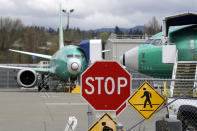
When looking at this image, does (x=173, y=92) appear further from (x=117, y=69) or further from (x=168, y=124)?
(x=117, y=69)

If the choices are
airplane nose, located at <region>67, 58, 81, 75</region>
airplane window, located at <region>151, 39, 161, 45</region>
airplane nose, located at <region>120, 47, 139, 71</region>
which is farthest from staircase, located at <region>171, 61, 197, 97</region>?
airplane nose, located at <region>67, 58, 81, 75</region>

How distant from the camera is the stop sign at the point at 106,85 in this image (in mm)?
5758

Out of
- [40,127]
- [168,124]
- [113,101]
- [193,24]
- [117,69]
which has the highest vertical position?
[193,24]

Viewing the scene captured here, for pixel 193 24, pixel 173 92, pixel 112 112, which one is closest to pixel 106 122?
pixel 112 112

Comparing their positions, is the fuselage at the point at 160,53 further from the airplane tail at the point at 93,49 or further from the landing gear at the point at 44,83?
the landing gear at the point at 44,83

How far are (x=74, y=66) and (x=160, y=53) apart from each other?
594 inches

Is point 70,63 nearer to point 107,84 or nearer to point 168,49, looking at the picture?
point 168,49

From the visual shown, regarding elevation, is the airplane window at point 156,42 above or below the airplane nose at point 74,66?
above

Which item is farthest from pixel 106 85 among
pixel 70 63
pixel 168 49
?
pixel 70 63

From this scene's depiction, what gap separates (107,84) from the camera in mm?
5758

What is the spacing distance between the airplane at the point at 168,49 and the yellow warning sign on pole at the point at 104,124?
7.60 metres

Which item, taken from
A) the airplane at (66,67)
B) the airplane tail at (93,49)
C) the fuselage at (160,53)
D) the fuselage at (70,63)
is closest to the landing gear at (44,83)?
the airplane at (66,67)

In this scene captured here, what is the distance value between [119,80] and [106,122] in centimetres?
67

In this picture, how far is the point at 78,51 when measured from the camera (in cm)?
2998
